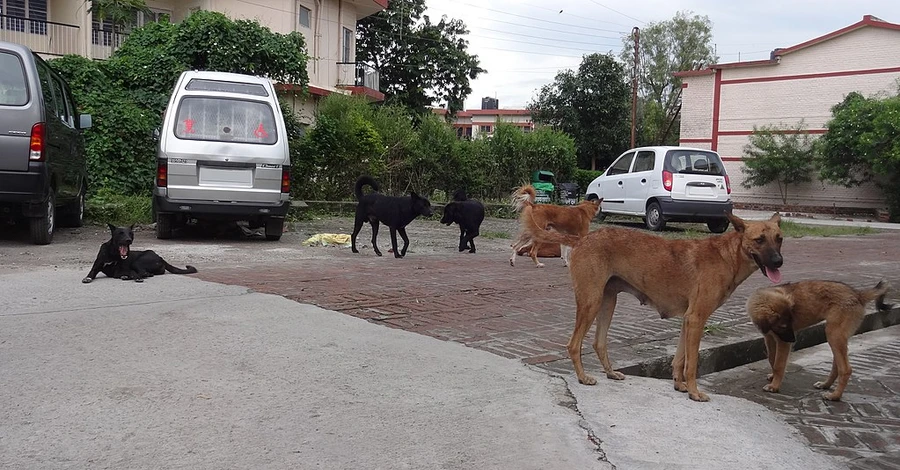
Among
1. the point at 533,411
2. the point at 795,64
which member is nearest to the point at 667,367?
the point at 533,411

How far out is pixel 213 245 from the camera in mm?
10391

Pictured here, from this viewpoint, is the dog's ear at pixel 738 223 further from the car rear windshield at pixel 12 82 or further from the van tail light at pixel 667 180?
the van tail light at pixel 667 180

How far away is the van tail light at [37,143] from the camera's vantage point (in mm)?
8589

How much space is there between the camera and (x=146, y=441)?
3336 mm

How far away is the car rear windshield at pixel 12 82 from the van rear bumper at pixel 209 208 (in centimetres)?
206

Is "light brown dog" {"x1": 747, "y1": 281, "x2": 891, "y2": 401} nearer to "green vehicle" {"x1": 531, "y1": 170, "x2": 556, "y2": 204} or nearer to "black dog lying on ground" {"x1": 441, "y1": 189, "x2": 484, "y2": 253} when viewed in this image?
"black dog lying on ground" {"x1": 441, "y1": 189, "x2": 484, "y2": 253}

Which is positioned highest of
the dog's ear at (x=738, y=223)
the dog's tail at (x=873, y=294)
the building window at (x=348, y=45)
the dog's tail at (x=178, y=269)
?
the building window at (x=348, y=45)

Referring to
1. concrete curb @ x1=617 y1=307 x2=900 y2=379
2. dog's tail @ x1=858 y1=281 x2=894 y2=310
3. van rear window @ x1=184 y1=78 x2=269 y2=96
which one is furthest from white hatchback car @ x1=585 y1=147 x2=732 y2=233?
dog's tail @ x1=858 y1=281 x2=894 y2=310

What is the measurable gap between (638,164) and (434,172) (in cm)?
530

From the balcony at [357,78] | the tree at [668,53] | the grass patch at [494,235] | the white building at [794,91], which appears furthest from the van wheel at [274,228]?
the tree at [668,53]

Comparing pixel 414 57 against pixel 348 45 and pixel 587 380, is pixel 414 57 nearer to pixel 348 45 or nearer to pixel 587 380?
pixel 348 45

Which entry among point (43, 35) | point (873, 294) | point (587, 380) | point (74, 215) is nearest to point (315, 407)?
point (587, 380)

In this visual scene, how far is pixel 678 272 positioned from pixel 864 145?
2709 centimetres

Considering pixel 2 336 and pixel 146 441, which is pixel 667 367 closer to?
pixel 146 441
